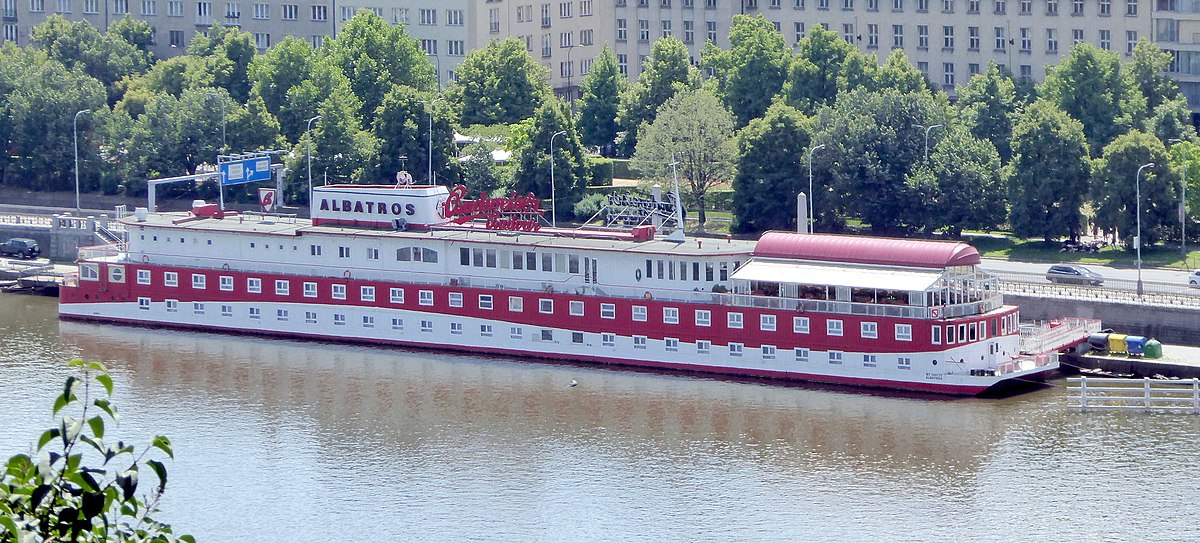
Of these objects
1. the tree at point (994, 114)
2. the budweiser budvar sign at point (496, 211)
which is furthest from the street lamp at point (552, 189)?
the tree at point (994, 114)

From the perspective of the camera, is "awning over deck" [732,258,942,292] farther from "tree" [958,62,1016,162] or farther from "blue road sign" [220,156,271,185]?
"tree" [958,62,1016,162]

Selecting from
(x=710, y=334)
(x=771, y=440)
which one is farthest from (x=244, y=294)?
(x=771, y=440)

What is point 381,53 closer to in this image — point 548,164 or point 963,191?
point 548,164

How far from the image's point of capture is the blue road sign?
3583 inches

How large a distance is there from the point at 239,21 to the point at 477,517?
105041 mm

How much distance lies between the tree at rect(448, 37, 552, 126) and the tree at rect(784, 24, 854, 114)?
54.0 feet

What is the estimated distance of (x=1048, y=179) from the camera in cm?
8762

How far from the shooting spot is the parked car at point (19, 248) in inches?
3652

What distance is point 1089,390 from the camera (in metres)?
59.3

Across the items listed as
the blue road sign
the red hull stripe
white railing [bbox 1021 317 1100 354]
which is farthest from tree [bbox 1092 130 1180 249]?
Answer: the blue road sign

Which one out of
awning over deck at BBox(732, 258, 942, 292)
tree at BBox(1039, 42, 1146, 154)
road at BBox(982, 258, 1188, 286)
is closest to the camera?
awning over deck at BBox(732, 258, 942, 292)

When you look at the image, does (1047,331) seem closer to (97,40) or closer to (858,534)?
(858,534)

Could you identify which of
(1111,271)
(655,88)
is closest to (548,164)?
(655,88)

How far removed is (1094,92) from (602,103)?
1237 inches
